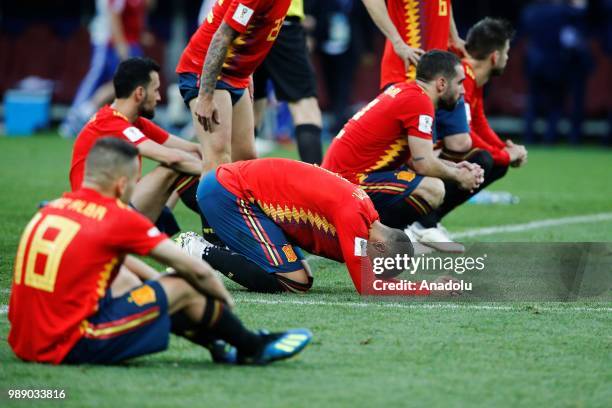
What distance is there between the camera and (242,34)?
23.5 feet

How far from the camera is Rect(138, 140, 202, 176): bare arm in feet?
22.4

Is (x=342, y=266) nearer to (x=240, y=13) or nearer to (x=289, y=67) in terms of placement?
(x=240, y=13)

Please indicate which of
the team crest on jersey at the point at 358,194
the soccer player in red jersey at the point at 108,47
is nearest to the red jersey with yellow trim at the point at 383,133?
the team crest on jersey at the point at 358,194

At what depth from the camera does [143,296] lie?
446cm

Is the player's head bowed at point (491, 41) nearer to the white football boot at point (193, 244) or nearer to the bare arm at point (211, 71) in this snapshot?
the bare arm at point (211, 71)

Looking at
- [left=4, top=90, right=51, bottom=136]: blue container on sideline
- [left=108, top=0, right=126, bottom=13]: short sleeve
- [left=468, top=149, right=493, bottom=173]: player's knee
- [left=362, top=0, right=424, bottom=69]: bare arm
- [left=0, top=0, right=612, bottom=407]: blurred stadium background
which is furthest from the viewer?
[left=4, top=90, right=51, bottom=136]: blue container on sideline

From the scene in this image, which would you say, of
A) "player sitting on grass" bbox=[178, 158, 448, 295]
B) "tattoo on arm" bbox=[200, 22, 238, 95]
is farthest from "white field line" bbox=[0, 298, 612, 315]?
"tattoo on arm" bbox=[200, 22, 238, 95]

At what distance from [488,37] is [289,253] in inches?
113

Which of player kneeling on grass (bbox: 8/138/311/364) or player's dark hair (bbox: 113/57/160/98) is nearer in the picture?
player kneeling on grass (bbox: 8/138/311/364)

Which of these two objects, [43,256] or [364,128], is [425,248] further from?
[43,256]

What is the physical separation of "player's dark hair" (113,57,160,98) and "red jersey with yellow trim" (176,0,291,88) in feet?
1.74

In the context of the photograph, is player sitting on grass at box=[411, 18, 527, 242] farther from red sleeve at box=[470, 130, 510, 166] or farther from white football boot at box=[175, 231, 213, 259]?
white football boot at box=[175, 231, 213, 259]

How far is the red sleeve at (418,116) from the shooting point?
7043 mm

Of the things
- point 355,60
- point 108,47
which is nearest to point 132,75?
point 108,47
